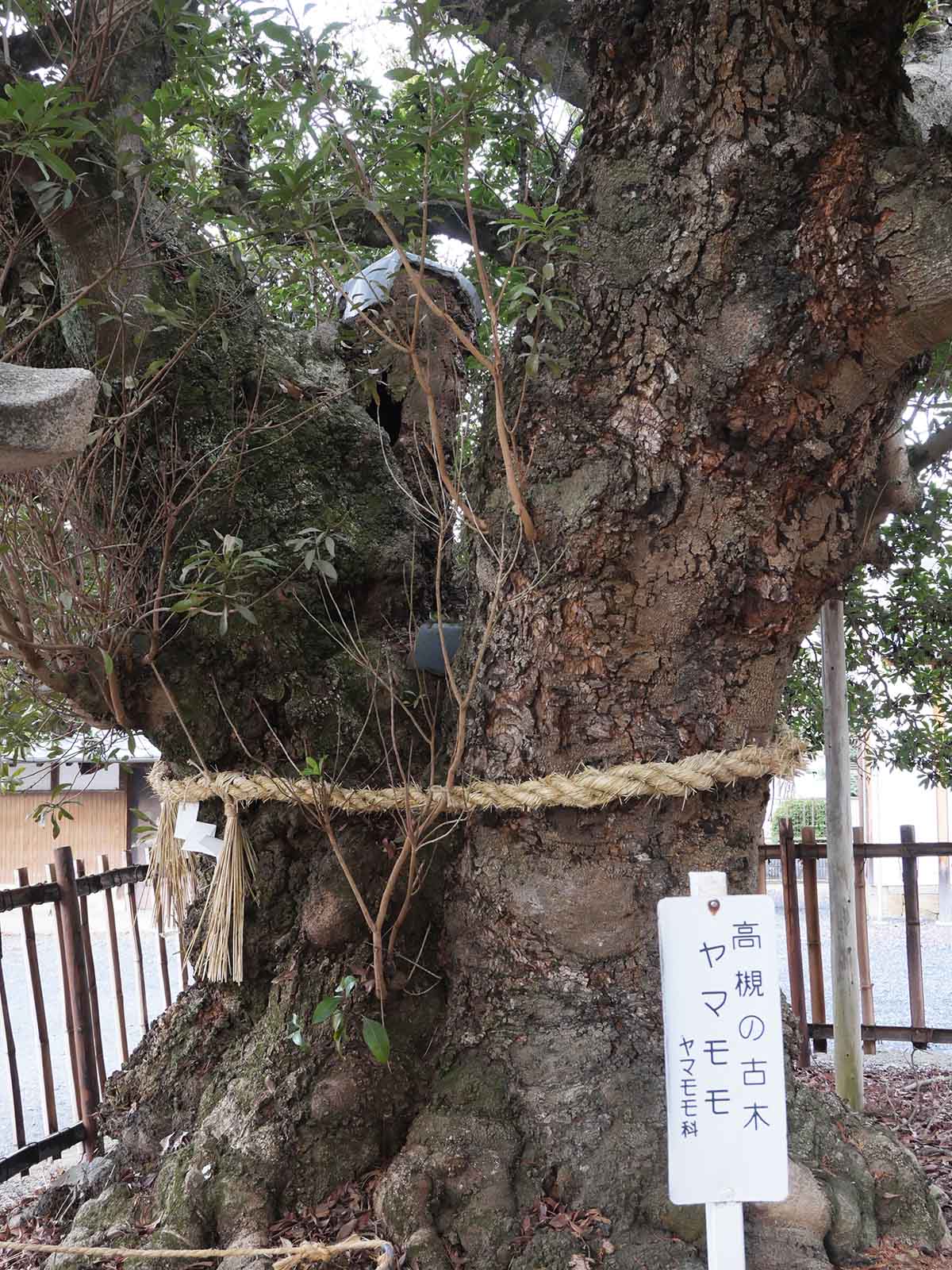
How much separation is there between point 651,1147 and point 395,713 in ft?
3.97

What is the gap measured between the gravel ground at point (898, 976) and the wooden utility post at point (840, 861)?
5.59 feet

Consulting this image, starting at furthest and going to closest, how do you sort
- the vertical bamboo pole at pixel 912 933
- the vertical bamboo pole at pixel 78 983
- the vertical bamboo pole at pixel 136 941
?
the vertical bamboo pole at pixel 912 933 → the vertical bamboo pole at pixel 136 941 → the vertical bamboo pole at pixel 78 983

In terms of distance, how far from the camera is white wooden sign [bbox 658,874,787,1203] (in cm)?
162

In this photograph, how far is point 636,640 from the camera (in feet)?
7.54

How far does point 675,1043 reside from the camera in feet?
5.46

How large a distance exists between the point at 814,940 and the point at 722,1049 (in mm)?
2931

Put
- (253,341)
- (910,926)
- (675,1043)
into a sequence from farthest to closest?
(910,926), (253,341), (675,1043)

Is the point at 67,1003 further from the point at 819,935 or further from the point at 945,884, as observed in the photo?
the point at 945,884

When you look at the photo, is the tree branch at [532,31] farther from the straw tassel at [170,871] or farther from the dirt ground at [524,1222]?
the dirt ground at [524,1222]

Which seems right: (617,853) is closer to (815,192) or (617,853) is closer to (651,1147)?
(651,1147)

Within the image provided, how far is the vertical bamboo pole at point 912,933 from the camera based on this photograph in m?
4.35

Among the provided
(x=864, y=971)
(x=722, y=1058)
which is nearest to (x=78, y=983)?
(x=722, y=1058)

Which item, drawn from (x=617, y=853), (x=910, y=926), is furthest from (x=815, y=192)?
(x=910, y=926)

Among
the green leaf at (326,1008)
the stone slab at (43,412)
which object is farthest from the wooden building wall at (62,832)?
the stone slab at (43,412)
